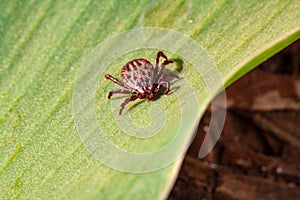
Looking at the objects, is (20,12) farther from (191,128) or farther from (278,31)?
(278,31)

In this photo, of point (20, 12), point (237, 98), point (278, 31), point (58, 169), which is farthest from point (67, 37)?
point (237, 98)

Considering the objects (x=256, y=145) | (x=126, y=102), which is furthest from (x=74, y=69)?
(x=256, y=145)

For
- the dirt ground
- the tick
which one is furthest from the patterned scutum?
the dirt ground

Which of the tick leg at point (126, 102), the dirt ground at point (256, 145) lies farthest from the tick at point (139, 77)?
the dirt ground at point (256, 145)

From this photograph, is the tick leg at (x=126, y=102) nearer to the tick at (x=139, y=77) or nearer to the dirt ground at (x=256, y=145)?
the tick at (x=139, y=77)

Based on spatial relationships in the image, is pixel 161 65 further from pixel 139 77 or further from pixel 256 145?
pixel 256 145
